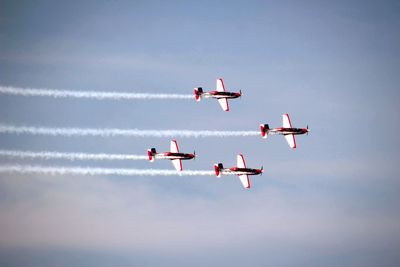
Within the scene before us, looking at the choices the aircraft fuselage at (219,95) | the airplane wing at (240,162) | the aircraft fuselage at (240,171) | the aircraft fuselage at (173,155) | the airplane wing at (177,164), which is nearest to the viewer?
the airplane wing at (177,164)

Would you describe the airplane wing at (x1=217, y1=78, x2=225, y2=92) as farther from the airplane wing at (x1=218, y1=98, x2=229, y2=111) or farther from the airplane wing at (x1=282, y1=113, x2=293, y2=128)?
the airplane wing at (x1=282, y1=113, x2=293, y2=128)

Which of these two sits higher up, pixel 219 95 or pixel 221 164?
pixel 219 95

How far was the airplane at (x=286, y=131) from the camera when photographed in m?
139

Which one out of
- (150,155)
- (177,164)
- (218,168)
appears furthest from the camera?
(218,168)

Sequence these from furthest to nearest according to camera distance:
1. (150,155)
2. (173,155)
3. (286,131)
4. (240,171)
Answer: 1. (286,131)
2. (240,171)
3. (150,155)
4. (173,155)

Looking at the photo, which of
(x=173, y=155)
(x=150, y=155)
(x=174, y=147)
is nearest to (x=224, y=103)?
(x=174, y=147)

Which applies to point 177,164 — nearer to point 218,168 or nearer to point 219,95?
point 218,168

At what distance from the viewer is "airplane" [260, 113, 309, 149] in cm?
13938

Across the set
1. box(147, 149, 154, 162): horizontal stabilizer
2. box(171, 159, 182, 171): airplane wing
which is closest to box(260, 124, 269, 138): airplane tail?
box(171, 159, 182, 171): airplane wing

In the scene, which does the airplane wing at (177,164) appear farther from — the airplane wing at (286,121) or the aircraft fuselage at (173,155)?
the airplane wing at (286,121)

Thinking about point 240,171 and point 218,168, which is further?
point 240,171

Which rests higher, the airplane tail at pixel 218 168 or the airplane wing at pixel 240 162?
the airplane wing at pixel 240 162

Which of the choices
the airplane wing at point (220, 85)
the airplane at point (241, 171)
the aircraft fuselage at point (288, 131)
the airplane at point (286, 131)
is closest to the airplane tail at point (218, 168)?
the airplane at point (241, 171)

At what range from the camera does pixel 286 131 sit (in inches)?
5546
